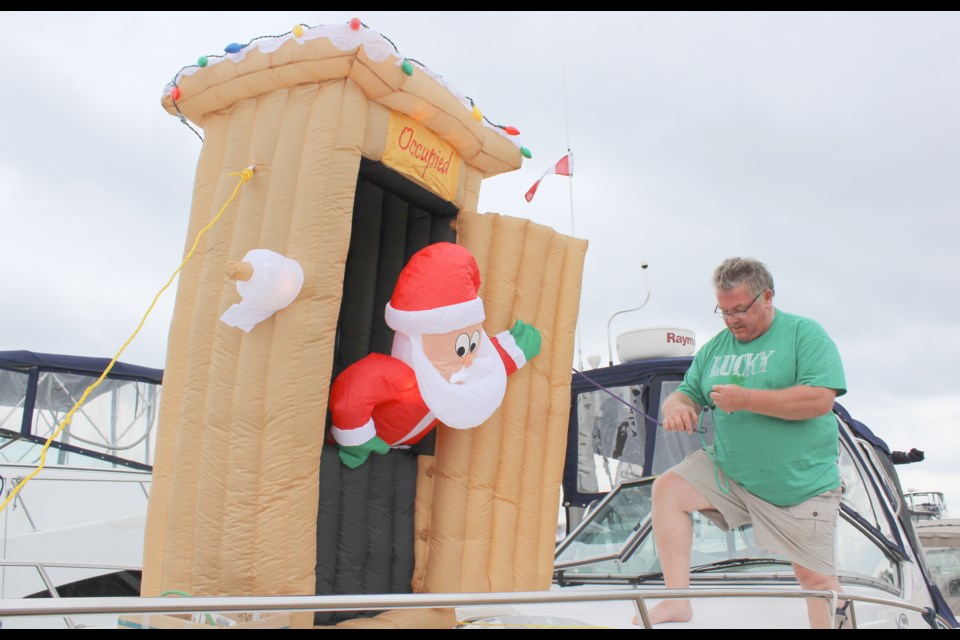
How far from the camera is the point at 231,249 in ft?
8.59

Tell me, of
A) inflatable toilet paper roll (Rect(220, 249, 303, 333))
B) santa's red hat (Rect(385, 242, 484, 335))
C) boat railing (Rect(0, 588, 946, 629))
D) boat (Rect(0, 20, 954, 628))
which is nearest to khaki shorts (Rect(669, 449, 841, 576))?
boat (Rect(0, 20, 954, 628))

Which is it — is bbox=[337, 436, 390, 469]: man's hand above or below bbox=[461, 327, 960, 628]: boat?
above

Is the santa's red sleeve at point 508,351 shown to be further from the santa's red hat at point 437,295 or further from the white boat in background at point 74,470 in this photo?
the white boat in background at point 74,470

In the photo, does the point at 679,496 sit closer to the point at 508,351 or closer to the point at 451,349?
the point at 508,351

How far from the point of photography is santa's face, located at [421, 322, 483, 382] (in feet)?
8.87

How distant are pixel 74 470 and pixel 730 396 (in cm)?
555

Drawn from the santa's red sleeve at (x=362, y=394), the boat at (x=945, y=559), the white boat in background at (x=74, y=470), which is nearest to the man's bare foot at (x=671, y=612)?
the santa's red sleeve at (x=362, y=394)

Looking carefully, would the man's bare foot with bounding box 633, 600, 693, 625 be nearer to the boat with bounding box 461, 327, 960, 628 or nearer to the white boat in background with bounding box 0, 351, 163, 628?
the boat with bounding box 461, 327, 960, 628

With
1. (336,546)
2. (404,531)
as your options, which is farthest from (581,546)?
(336,546)

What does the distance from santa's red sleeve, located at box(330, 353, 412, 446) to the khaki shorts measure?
3.66 ft

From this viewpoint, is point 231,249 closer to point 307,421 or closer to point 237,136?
point 237,136

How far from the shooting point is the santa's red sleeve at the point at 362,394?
261cm

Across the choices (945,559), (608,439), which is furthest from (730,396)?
(945,559)

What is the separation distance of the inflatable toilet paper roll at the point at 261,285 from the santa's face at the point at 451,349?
0.53 meters
